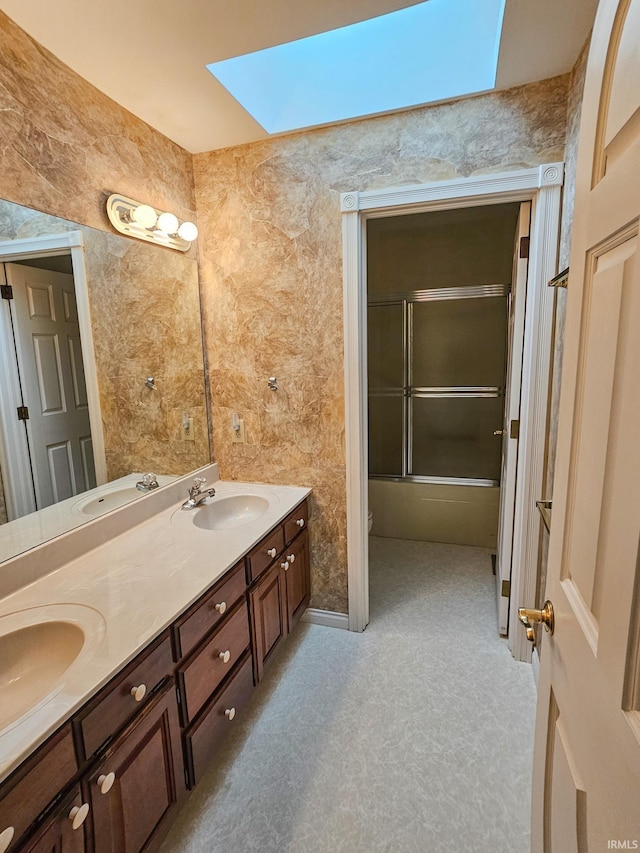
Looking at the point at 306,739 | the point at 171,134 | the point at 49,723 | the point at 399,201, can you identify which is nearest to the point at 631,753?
the point at 49,723

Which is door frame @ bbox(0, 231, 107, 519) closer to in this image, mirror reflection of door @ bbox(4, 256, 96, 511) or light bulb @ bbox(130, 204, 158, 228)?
mirror reflection of door @ bbox(4, 256, 96, 511)

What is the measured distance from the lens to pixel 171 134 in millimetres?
1947

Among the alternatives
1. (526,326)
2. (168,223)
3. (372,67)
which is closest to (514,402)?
(526,326)

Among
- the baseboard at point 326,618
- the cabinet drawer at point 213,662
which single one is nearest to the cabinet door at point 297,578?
the baseboard at point 326,618

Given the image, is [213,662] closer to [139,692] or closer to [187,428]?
[139,692]

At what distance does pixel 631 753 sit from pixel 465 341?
320 cm

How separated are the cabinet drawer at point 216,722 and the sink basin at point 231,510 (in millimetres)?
616

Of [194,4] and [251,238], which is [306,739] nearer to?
[251,238]

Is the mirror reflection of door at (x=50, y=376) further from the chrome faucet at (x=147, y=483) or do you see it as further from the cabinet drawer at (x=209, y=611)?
the cabinet drawer at (x=209, y=611)

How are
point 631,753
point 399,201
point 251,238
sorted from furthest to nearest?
point 251,238, point 399,201, point 631,753

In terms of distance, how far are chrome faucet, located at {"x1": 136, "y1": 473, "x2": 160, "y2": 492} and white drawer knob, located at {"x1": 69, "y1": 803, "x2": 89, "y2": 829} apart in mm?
1113

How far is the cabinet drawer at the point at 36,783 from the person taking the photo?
77 centimetres

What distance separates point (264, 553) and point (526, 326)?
→ 148 cm

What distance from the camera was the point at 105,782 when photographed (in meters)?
0.98
